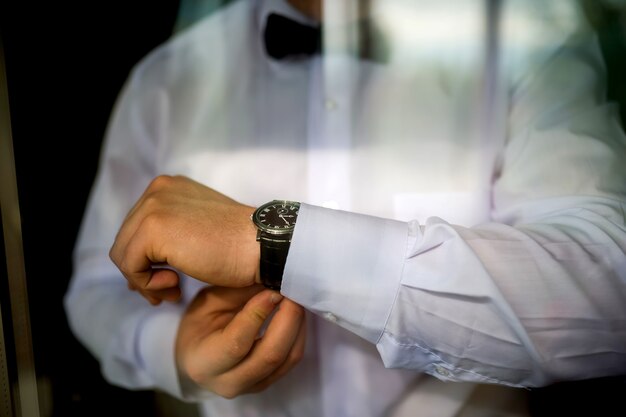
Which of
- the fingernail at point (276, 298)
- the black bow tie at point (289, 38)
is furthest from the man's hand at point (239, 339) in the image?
the black bow tie at point (289, 38)

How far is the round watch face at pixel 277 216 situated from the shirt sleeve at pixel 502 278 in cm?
2

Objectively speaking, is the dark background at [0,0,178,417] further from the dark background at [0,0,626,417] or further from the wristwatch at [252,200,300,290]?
the wristwatch at [252,200,300,290]

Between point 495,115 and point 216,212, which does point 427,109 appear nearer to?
point 495,115

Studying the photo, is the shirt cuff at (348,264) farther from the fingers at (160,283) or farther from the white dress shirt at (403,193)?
the fingers at (160,283)

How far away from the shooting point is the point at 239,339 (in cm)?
58

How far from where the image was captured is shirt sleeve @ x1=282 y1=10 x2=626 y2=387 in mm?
509

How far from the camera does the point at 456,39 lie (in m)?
0.62

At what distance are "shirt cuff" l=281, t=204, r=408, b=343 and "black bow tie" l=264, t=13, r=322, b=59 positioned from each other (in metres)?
0.32

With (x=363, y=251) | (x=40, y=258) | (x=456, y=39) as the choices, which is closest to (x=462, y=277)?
(x=363, y=251)

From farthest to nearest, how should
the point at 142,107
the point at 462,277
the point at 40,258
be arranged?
the point at 142,107 < the point at 40,258 < the point at 462,277

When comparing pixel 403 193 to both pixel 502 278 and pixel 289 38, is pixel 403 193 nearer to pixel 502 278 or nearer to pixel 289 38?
pixel 502 278

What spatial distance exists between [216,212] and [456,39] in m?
0.41

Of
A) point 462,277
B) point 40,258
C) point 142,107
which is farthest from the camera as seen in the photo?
point 142,107

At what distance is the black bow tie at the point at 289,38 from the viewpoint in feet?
2.35
